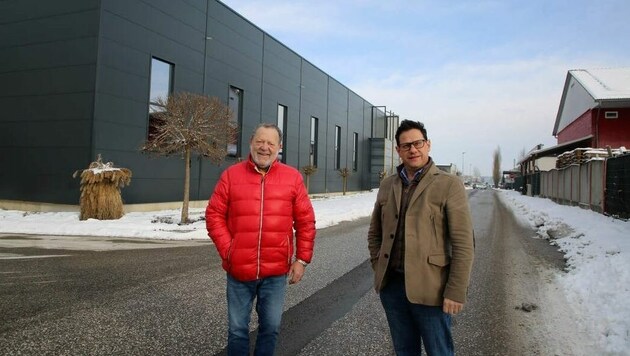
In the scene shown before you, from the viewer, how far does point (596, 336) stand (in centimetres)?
392

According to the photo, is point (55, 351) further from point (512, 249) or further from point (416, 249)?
point (512, 249)

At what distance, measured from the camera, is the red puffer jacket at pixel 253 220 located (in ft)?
8.77

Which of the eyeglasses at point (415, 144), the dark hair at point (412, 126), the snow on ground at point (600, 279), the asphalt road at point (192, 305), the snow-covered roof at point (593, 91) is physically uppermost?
the snow-covered roof at point (593, 91)

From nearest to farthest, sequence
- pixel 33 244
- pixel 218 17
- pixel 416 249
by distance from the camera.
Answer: pixel 416 249 → pixel 33 244 → pixel 218 17

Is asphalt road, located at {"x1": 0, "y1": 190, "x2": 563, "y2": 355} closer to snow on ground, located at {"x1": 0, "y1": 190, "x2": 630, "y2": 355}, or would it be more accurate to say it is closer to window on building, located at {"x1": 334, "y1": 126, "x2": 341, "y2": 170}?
snow on ground, located at {"x1": 0, "y1": 190, "x2": 630, "y2": 355}

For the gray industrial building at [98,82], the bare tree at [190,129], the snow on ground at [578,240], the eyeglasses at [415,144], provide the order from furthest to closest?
the gray industrial building at [98,82]
the bare tree at [190,129]
the snow on ground at [578,240]
the eyeglasses at [415,144]

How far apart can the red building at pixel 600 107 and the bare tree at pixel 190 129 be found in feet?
80.6

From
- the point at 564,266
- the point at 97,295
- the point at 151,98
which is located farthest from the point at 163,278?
the point at 151,98

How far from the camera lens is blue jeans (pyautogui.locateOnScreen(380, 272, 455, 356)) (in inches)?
90.4

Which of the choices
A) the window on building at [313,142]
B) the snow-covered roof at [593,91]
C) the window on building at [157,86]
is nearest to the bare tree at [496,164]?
the snow-covered roof at [593,91]

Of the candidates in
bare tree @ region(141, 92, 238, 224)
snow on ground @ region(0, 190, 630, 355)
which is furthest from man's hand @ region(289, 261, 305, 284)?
bare tree @ region(141, 92, 238, 224)

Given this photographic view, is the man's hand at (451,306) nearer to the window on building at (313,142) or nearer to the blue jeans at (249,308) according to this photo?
the blue jeans at (249,308)

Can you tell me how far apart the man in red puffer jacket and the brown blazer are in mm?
865

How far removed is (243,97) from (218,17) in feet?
14.4
